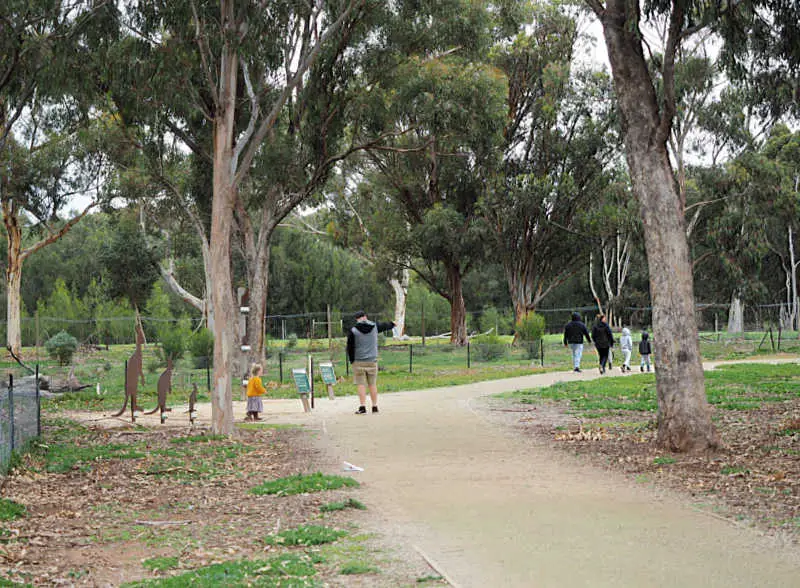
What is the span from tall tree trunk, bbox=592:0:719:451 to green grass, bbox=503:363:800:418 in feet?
15.0

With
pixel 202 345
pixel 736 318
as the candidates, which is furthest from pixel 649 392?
pixel 736 318

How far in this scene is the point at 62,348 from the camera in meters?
32.8

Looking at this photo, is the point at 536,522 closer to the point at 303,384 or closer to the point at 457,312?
the point at 303,384

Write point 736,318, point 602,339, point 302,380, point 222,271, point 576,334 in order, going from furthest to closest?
point 736,318
point 576,334
point 602,339
point 302,380
point 222,271

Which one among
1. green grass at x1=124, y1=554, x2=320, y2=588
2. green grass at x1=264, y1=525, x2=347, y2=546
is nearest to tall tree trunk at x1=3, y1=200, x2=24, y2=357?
green grass at x1=264, y1=525, x2=347, y2=546

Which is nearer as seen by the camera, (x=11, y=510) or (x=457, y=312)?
(x=11, y=510)

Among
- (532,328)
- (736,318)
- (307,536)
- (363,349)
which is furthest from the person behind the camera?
(736,318)

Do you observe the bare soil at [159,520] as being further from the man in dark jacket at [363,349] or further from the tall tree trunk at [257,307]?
the tall tree trunk at [257,307]

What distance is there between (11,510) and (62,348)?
2612cm

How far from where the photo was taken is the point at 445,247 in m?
42.1

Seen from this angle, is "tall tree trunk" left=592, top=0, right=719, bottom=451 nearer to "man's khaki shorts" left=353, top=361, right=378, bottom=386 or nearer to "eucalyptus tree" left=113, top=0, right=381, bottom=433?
"eucalyptus tree" left=113, top=0, right=381, bottom=433

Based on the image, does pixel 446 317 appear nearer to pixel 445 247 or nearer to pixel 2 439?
pixel 445 247

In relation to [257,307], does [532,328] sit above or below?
below

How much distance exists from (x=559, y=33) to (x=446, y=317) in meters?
25.2
